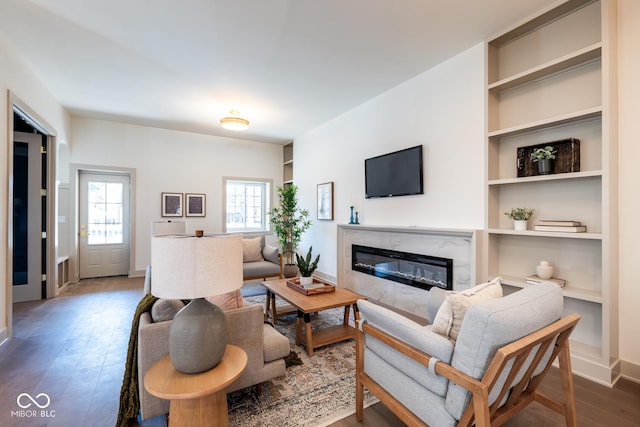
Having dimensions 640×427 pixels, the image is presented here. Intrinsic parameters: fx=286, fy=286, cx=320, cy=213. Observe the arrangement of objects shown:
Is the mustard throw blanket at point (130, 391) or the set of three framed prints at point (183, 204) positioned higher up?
the set of three framed prints at point (183, 204)

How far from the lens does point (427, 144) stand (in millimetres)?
3631

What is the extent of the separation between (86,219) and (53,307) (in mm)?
2241

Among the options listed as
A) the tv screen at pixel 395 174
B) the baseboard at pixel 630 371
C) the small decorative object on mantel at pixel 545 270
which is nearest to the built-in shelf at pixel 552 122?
the tv screen at pixel 395 174

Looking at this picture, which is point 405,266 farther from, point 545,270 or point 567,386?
point 567,386

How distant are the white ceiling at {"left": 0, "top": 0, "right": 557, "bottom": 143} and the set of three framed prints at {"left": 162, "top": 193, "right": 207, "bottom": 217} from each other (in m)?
2.07

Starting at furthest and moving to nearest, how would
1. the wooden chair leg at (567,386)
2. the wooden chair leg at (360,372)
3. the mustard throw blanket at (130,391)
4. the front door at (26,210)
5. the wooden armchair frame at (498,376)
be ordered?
1. the front door at (26,210)
2. the wooden chair leg at (360,372)
3. the mustard throw blanket at (130,391)
4. the wooden chair leg at (567,386)
5. the wooden armchair frame at (498,376)

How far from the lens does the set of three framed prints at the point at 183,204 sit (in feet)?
19.9

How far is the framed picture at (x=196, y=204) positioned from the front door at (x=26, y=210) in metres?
2.42

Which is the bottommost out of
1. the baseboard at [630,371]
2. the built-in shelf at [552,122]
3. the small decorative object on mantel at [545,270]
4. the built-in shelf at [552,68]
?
the baseboard at [630,371]

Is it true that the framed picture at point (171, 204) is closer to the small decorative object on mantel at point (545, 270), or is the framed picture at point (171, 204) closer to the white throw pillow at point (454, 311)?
the white throw pillow at point (454, 311)

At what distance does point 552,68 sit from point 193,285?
10.9 feet

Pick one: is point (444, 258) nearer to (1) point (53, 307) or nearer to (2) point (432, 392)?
(2) point (432, 392)

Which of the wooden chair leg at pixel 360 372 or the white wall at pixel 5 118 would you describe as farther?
the white wall at pixel 5 118

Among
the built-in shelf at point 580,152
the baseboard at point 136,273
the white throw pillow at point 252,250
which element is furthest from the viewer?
the baseboard at point 136,273
